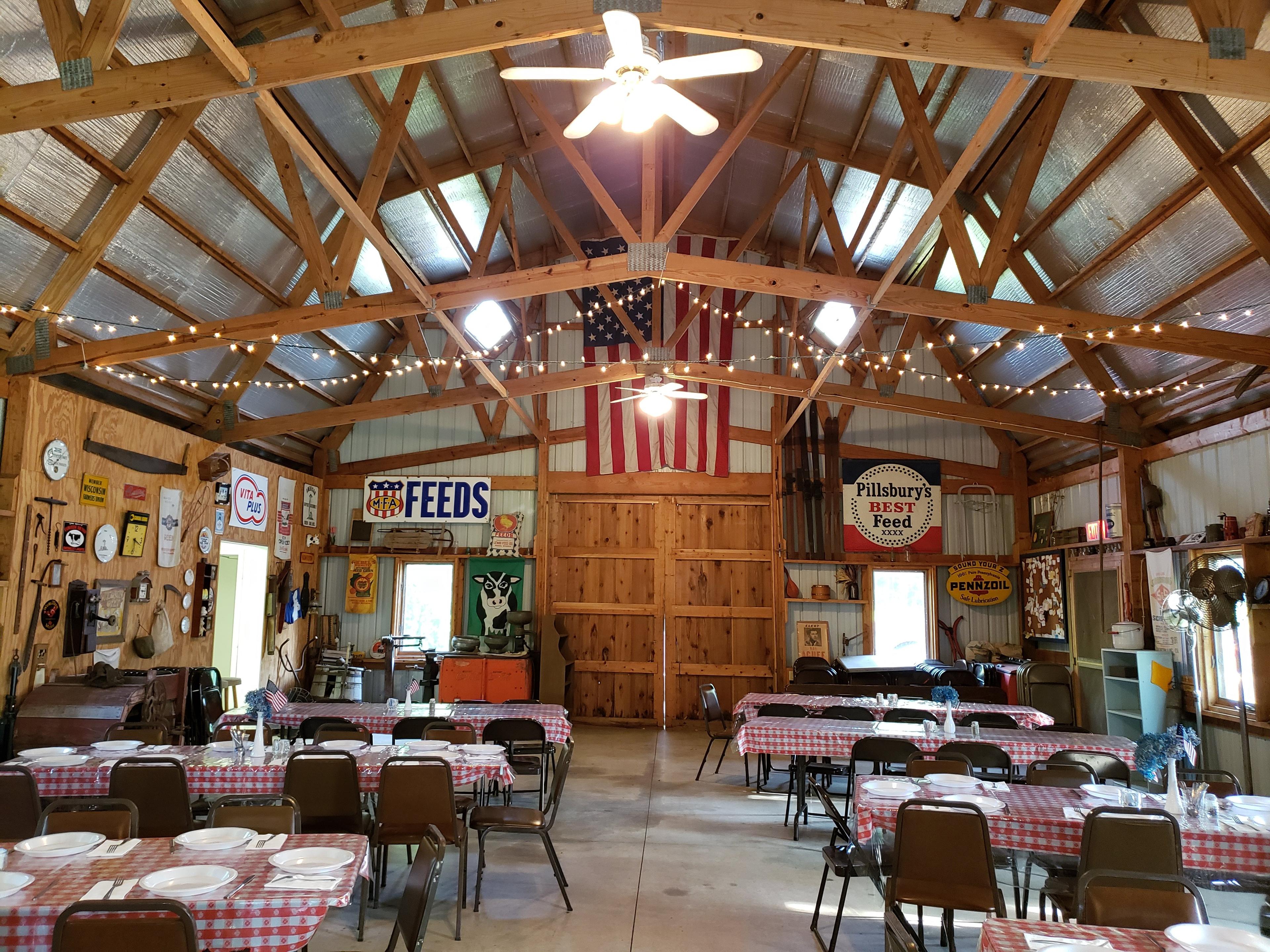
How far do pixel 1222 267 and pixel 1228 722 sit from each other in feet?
13.5

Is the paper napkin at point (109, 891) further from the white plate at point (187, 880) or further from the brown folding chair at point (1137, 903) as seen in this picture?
the brown folding chair at point (1137, 903)

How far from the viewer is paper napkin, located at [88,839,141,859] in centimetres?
337

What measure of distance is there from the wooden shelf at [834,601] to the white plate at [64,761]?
361 inches

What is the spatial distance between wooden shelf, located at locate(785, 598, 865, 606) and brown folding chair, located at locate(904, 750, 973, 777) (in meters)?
7.15

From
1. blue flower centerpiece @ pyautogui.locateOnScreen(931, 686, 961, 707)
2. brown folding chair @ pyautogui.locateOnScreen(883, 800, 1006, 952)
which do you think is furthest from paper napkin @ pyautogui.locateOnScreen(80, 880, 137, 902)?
blue flower centerpiece @ pyautogui.locateOnScreen(931, 686, 961, 707)

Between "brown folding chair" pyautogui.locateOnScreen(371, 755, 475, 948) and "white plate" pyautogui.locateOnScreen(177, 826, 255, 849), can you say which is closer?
"white plate" pyautogui.locateOnScreen(177, 826, 255, 849)

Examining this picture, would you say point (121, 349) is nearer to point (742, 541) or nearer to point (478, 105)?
point (478, 105)

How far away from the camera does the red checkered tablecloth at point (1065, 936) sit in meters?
2.74

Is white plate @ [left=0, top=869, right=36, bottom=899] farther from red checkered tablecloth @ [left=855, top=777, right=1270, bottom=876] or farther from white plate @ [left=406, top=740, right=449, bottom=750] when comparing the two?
red checkered tablecloth @ [left=855, top=777, right=1270, bottom=876]

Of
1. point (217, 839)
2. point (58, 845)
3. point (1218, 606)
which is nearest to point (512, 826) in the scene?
point (217, 839)

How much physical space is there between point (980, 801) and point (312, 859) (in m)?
3.16

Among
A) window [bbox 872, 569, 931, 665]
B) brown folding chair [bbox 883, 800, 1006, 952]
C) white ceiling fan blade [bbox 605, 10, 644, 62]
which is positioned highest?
white ceiling fan blade [bbox 605, 10, 644, 62]

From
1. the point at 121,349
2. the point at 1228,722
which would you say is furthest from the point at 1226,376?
the point at 121,349

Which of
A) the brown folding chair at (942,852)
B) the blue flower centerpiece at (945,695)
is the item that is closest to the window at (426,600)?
the blue flower centerpiece at (945,695)
